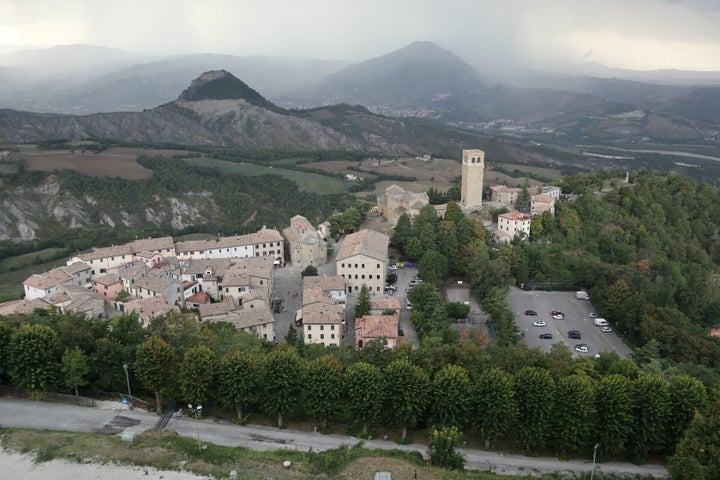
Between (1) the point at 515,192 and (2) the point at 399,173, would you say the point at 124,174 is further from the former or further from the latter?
(1) the point at 515,192

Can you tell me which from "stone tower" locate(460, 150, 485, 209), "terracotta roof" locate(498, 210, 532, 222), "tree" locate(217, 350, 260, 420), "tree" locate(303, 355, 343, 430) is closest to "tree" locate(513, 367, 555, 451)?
"tree" locate(303, 355, 343, 430)

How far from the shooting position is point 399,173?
6432 inches

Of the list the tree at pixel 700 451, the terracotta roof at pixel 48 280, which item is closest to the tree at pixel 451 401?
the tree at pixel 700 451

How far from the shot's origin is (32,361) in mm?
35000

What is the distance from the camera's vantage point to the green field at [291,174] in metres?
143

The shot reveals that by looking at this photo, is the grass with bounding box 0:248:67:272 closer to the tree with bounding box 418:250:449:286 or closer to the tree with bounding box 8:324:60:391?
the tree with bounding box 8:324:60:391

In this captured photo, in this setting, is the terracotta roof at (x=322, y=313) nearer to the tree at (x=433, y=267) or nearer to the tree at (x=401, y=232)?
the tree at (x=433, y=267)

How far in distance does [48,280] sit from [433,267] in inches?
1613

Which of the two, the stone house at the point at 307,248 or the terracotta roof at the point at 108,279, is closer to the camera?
the terracotta roof at the point at 108,279

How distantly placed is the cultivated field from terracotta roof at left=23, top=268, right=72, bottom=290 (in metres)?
83.0

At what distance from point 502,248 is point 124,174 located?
346ft

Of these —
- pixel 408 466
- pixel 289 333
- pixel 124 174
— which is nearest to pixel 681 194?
pixel 289 333

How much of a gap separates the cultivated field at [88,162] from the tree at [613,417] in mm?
125605

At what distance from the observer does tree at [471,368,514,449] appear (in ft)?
106
